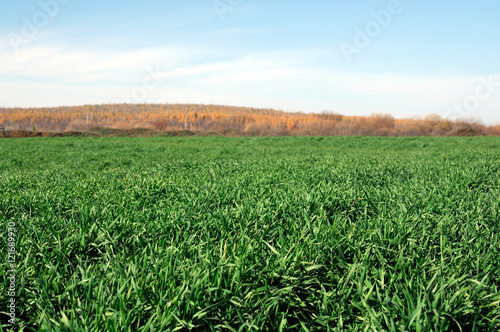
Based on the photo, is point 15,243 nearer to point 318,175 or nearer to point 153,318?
point 153,318

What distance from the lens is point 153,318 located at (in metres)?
1.67

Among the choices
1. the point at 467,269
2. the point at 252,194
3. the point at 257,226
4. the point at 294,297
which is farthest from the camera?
the point at 252,194

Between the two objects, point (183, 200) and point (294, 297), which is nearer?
point (294, 297)

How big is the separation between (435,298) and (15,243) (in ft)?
9.53

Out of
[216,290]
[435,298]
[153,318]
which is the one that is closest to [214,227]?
[216,290]

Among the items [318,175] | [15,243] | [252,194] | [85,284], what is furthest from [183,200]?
[318,175]

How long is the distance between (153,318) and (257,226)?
1442mm

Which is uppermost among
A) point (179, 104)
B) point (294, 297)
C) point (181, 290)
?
point (179, 104)

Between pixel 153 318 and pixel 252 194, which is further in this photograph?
pixel 252 194

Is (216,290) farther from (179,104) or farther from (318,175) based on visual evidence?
(179,104)

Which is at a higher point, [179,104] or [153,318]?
[179,104]

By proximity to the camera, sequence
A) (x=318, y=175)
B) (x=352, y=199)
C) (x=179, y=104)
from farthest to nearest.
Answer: (x=179, y=104)
(x=318, y=175)
(x=352, y=199)

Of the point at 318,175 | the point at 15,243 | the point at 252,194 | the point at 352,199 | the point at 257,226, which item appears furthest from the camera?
the point at 318,175

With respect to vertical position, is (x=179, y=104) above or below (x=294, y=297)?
above
